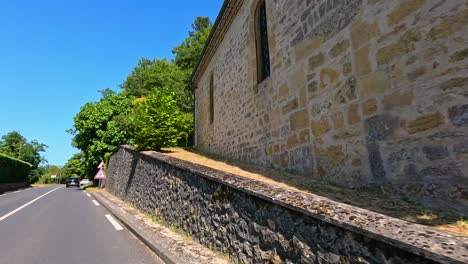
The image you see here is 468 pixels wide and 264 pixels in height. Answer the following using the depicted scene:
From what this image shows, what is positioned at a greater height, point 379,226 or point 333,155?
point 333,155

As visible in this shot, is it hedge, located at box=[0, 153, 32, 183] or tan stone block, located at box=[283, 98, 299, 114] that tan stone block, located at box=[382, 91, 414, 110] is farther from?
hedge, located at box=[0, 153, 32, 183]

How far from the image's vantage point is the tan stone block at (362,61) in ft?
15.9

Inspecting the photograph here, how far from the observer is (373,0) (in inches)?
189

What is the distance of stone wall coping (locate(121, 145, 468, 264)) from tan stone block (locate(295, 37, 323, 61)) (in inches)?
136

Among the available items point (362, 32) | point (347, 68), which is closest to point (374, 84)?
point (347, 68)

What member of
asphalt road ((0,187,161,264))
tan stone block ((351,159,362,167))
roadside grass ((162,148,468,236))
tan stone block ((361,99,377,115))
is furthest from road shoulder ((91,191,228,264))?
tan stone block ((361,99,377,115))

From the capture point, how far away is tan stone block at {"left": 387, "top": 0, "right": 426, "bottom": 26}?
13.4 ft

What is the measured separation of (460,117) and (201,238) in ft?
13.8

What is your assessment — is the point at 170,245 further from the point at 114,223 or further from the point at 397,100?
the point at 397,100

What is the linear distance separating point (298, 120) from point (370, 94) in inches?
83.6

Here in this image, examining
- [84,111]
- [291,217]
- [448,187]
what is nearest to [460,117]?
[448,187]

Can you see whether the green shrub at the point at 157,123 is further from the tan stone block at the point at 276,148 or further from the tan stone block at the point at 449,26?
the tan stone block at the point at 449,26

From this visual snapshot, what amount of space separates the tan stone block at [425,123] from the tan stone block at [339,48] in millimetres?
1854

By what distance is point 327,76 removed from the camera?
228 inches
